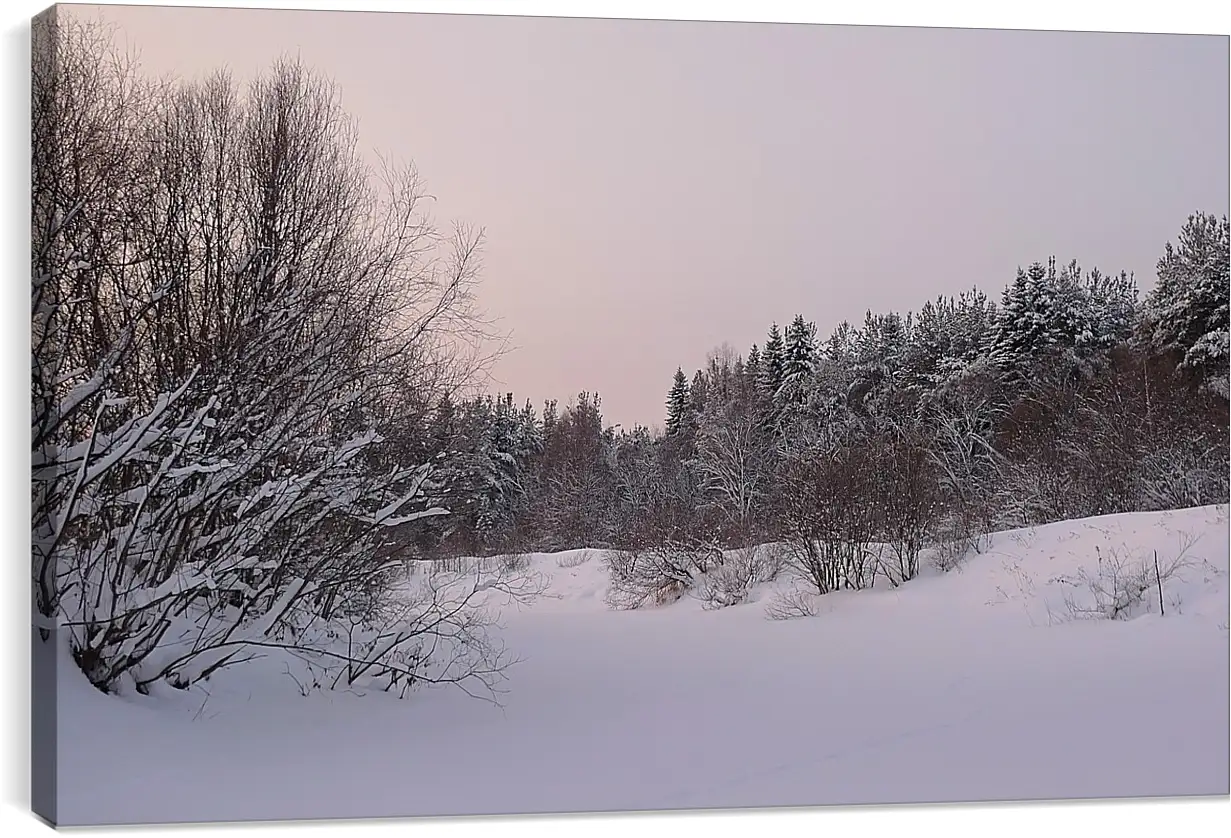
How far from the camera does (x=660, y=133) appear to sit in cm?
596

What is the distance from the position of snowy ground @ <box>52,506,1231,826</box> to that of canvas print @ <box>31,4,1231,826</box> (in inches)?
0.8

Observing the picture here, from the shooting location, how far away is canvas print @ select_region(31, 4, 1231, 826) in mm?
4996

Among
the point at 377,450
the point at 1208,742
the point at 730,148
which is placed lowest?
the point at 1208,742

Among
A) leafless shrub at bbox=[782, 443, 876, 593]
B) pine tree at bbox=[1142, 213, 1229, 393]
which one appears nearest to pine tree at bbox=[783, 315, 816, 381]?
leafless shrub at bbox=[782, 443, 876, 593]

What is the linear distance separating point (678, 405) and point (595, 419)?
1.72 feet

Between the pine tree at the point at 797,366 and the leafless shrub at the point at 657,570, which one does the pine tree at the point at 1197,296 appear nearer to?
the pine tree at the point at 797,366

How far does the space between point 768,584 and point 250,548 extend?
9.23 feet

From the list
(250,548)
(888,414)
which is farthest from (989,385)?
(250,548)

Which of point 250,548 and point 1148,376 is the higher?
point 1148,376

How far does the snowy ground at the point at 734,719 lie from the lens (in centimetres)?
495

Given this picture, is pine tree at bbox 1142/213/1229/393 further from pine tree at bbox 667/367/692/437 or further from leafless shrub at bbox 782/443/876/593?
pine tree at bbox 667/367/692/437

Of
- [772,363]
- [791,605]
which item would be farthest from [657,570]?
[772,363]

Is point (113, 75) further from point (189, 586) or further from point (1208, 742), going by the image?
point (1208, 742)

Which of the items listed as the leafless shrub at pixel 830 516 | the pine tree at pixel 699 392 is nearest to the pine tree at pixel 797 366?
the leafless shrub at pixel 830 516
